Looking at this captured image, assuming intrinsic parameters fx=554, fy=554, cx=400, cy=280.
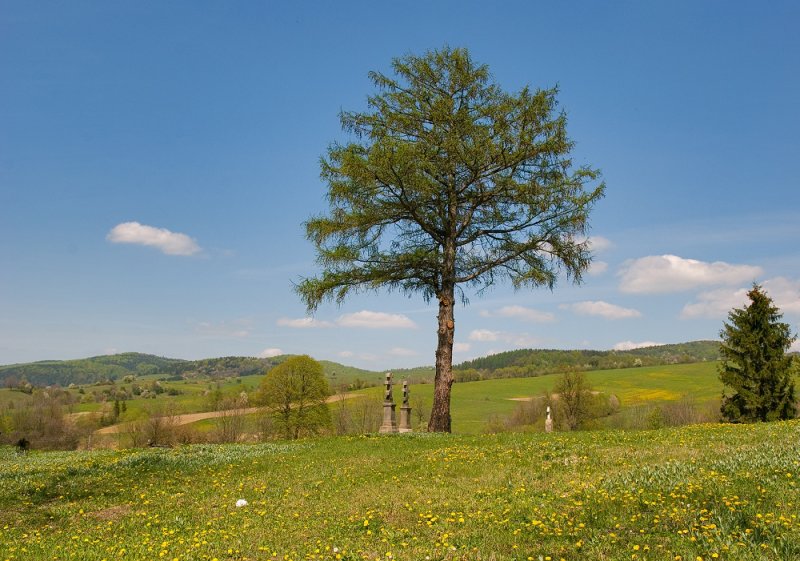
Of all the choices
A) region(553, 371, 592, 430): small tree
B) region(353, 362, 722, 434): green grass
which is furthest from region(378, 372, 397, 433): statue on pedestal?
region(353, 362, 722, 434): green grass

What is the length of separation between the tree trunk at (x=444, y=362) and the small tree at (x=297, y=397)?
34.6 meters

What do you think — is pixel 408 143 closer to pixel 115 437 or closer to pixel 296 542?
pixel 296 542

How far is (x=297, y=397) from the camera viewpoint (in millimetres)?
53719

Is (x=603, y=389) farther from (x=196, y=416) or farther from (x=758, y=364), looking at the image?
(x=196, y=416)

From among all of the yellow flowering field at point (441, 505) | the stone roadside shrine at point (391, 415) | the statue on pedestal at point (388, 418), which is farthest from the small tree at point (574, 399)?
the yellow flowering field at point (441, 505)

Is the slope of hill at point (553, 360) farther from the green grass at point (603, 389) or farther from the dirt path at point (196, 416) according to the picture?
the dirt path at point (196, 416)

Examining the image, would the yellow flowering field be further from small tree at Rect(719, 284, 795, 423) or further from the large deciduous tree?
small tree at Rect(719, 284, 795, 423)

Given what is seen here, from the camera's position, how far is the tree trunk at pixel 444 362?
20734mm

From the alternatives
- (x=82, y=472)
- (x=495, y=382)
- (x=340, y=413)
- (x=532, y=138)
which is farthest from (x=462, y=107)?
(x=495, y=382)

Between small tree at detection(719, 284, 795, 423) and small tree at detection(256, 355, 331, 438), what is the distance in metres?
34.9

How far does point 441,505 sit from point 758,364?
32.6 metres

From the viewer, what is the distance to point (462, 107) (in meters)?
21.0

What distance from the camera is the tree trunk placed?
20.7 metres

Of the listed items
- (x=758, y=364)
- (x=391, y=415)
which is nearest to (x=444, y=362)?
(x=391, y=415)
